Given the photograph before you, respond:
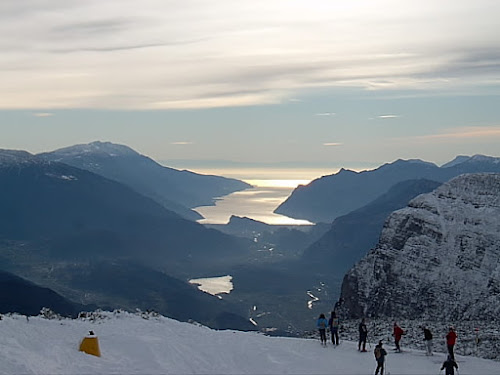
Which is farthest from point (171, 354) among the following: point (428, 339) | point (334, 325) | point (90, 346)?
point (428, 339)

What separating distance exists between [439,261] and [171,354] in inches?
1332

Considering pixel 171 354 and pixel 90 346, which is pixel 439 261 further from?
pixel 90 346

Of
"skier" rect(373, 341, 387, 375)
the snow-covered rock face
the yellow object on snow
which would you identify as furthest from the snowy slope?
the snow-covered rock face

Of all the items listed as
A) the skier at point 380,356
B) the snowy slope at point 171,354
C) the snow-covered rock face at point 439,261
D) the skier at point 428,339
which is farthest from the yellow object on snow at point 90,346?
the snow-covered rock face at point 439,261

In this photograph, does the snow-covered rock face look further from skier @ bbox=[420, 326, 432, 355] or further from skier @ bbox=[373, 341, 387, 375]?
skier @ bbox=[373, 341, 387, 375]

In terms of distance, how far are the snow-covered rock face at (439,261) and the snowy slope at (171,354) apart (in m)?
20.2

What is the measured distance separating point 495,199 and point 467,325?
21.1m

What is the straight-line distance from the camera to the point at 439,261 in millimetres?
59531

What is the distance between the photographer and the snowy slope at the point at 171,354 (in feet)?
93.6

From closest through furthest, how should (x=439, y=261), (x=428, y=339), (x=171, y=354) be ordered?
(x=171, y=354) → (x=428, y=339) → (x=439, y=261)

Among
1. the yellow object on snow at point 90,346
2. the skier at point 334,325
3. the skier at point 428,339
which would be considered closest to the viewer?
the yellow object on snow at point 90,346

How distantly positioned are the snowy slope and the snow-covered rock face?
20238mm

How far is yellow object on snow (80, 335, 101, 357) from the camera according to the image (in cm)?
3031

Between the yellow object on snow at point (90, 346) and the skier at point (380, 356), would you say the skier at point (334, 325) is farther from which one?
the yellow object on snow at point (90, 346)
